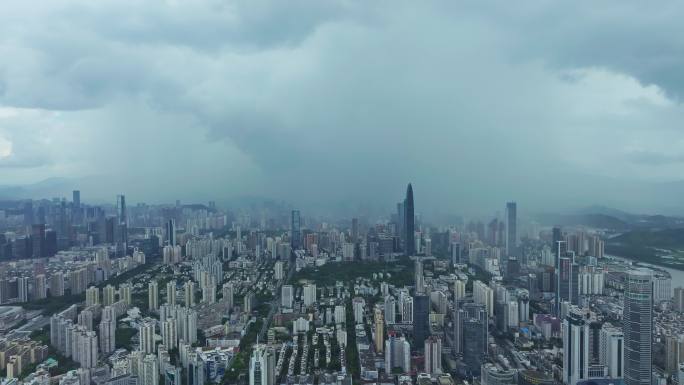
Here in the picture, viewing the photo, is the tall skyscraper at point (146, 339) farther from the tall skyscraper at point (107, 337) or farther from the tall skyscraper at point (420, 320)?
the tall skyscraper at point (420, 320)

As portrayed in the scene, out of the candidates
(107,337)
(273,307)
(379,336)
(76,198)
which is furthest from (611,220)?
(76,198)

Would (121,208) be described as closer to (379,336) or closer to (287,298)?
(287,298)

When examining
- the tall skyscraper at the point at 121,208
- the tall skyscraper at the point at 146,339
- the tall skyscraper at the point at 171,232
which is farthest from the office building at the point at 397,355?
the tall skyscraper at the point at 121,208

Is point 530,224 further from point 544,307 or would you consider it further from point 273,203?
point 273,203

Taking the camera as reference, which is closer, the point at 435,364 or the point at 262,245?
the point at 435,364

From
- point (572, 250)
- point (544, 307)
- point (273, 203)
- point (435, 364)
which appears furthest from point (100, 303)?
point (273, 203)

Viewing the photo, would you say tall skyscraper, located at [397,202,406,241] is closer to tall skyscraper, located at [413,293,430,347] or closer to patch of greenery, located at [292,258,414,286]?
patch of greenery, located at [292,258,414,286]
